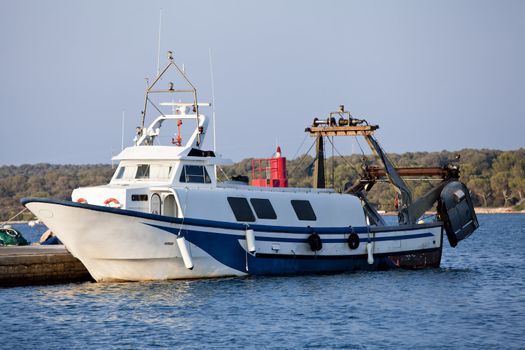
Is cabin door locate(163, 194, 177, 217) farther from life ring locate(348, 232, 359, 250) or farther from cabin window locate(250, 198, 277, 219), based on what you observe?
life ring locate(348, 232, 359, 250)

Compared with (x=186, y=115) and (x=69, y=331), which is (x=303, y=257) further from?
(x=69, y=331)

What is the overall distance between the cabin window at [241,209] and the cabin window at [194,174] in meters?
1.24

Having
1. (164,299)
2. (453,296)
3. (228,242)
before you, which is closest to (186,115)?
(228,242)

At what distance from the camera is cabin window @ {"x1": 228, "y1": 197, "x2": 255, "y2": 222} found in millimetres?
33688

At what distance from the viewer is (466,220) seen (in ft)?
135

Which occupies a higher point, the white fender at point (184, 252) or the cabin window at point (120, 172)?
the cabin window at point (120, 172)

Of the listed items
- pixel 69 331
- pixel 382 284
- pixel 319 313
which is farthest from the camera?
pixel 382 284

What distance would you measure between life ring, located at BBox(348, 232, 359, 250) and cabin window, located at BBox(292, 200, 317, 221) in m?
1.66

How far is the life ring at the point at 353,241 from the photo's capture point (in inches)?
1447

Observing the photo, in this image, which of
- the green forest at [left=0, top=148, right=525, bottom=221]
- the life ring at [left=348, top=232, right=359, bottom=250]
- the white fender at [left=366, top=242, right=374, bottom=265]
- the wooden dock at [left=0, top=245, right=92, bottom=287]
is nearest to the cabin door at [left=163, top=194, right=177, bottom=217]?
the wooden dock at [left=0, top=245, right=92, bottom=287]

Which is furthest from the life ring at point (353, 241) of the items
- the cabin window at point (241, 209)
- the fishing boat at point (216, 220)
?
the cabin window at point (241, 209)

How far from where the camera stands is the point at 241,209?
33.9 metres

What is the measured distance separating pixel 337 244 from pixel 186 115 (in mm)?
7237

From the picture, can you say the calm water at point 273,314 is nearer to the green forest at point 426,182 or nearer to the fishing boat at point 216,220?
the fishing boat at point 216,220
